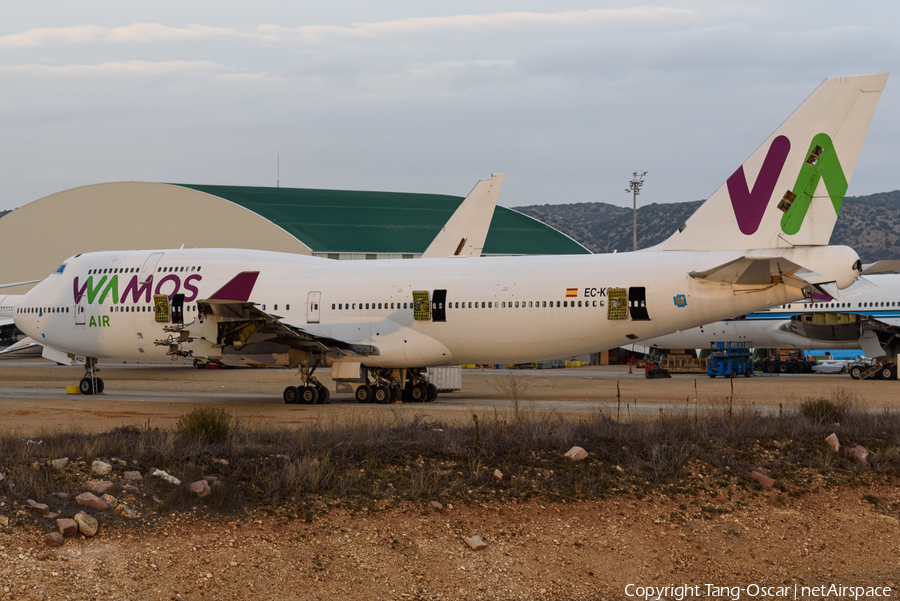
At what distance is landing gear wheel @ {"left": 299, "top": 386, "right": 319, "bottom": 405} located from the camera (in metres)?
26.2

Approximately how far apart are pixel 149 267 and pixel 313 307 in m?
5.62

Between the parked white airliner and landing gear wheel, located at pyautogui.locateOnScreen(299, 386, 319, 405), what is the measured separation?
3 centimetres

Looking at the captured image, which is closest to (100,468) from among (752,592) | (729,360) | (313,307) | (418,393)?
(752,592)

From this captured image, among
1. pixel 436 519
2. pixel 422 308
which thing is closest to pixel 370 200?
pixel 422 308

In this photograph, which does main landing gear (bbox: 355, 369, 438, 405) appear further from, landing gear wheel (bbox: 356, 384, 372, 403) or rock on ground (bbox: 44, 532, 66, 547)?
rock on ground (bbox: 44, 532, 66, 547)

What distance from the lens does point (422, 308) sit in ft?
83.8

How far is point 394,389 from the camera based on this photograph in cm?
2702

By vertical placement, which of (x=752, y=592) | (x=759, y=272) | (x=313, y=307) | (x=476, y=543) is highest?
(x=759, y=272)

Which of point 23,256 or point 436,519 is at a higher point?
point 23,256

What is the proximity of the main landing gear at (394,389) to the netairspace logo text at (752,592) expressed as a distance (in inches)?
635

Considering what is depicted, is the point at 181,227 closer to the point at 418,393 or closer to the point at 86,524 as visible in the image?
the point at 418,393

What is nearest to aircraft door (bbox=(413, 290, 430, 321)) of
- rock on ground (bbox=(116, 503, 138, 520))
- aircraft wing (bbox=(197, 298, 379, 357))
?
aircraft wing (bbox=(197, 298, 379, 357))

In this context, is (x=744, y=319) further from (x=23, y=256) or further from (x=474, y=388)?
(x=23, y=256)

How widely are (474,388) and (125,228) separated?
3341 cm
